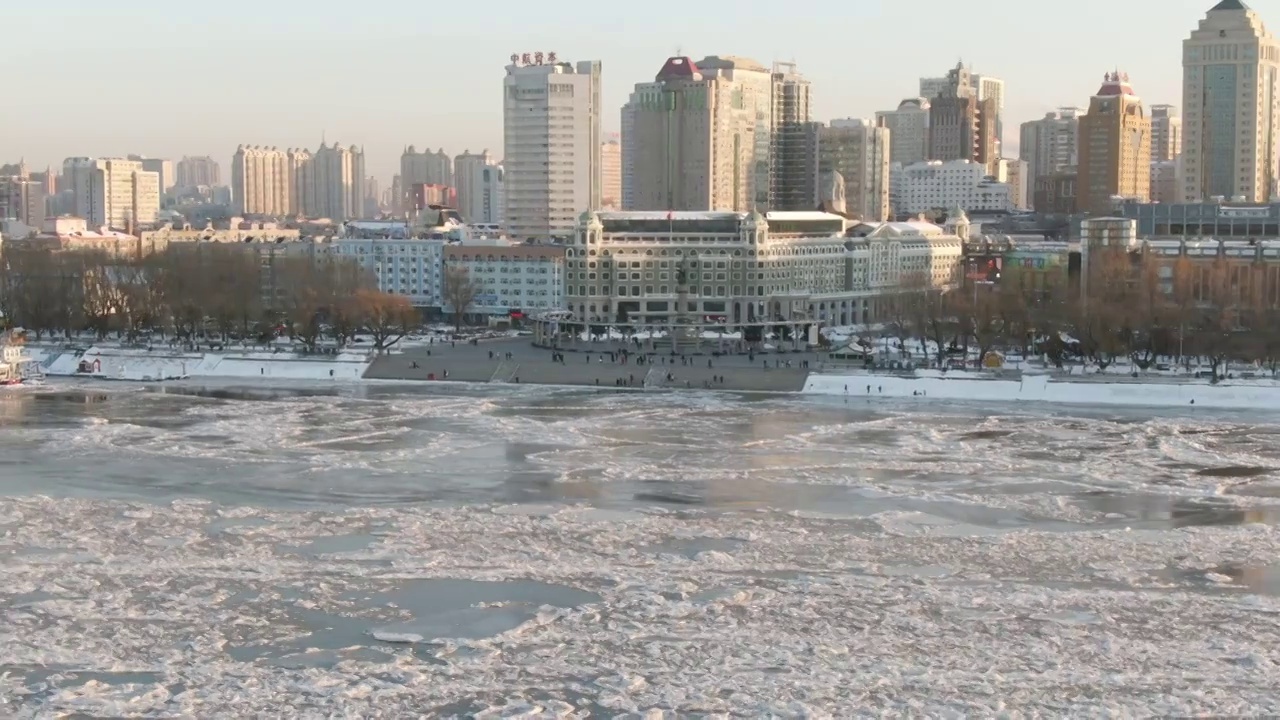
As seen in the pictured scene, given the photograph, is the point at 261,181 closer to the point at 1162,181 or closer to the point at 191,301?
the point at 1162,181

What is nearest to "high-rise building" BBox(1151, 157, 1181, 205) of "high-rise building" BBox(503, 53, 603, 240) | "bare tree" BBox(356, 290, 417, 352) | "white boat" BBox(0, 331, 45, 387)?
"high-rise building" BBox(503, 53, 603, 240)

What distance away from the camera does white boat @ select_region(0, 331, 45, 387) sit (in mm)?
39031

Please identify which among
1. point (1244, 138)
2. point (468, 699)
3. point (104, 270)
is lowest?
Answer: point (468, 699)

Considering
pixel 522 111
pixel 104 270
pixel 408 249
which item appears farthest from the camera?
pixel 522 111

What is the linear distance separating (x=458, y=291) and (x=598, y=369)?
603 inches

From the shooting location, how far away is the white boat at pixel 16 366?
3903 cm

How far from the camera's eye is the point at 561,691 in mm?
14164

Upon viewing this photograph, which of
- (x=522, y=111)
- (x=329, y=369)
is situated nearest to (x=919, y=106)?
(x=522, y=111)

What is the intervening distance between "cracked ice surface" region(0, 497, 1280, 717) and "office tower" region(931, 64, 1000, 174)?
97.6 metres

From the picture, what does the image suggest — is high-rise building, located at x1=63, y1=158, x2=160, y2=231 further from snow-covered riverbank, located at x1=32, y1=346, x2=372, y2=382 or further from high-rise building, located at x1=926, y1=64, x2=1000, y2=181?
snow-covered riverbank, located at x1=32, y1=346, x2=372, y2=382

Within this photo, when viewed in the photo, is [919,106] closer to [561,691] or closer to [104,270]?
[104,270]

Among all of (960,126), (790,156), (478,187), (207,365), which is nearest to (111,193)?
(478,187)

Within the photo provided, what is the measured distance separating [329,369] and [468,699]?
91.5 ft

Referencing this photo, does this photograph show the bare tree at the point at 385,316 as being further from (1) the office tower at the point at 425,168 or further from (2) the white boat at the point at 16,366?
(1) the office tower at the point at 425,168
